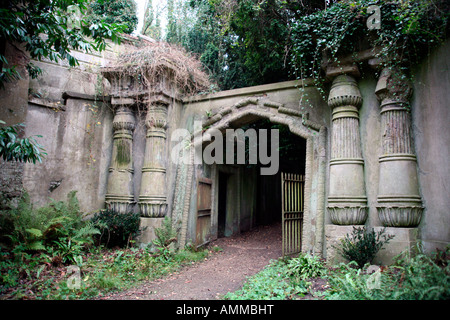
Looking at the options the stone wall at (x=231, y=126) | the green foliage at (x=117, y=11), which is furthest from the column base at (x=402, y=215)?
the green foliage at (x=117, y=11)

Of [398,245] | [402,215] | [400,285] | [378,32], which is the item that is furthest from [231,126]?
[400,285]

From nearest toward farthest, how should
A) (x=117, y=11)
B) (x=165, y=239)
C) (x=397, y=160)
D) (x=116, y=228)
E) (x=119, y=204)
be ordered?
(x=397, y=160) < (x=116, y=228) < (x=165, y=239) < (x=119, y=204) < (x=117, y=11)

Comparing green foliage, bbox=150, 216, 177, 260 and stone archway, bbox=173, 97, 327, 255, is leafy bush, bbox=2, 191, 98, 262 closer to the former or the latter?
green foliage, bbox=150, 216, 177, 260

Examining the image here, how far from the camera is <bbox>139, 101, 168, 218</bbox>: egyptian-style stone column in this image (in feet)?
22.9

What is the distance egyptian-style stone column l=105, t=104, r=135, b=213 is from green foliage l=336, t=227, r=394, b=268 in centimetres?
488

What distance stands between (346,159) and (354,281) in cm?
214

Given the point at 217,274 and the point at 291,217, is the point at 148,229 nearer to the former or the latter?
the point at 217,274

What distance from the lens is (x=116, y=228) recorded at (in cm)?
649

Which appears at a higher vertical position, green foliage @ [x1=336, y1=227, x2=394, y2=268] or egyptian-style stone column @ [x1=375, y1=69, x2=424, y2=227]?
egyptian-style stone column @ [x1=375, y1=69, x2=424, y2=227]

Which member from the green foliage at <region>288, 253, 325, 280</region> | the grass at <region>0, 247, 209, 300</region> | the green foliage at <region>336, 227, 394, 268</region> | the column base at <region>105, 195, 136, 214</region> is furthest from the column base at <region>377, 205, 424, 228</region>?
the column base at <region>105, 195, 136, 214</region>

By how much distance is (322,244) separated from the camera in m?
5.49

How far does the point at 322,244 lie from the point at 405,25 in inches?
152

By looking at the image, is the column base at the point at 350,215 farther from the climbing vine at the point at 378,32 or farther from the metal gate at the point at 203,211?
the metal gate at the point at 203,211

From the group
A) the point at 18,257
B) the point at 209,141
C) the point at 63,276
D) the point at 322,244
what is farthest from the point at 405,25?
the point at 18,257
